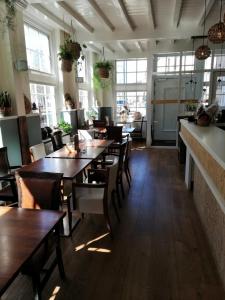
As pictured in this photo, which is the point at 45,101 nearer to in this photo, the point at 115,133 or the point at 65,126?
the point at 65,126

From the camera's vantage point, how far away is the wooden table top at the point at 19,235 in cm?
111

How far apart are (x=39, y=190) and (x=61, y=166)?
0.92 meters

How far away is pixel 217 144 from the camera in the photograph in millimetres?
2094

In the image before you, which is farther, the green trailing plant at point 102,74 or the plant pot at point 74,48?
the green trailing plant at point 102,74

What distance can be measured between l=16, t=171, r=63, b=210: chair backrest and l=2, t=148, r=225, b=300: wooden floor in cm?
70

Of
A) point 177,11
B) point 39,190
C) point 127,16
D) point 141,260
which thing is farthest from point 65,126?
point 141,260

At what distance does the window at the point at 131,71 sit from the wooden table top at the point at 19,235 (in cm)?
756

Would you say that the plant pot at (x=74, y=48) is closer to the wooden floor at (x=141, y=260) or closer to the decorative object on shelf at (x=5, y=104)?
the decorative object on shelf at (x=5, y=104)

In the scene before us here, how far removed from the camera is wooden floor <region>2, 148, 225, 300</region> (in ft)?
6.08

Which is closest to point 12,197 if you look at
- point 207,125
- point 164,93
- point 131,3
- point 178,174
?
point 207,125

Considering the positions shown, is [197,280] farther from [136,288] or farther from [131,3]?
[131,3]

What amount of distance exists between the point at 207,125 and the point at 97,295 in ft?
9.12

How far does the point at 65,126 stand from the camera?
525cm

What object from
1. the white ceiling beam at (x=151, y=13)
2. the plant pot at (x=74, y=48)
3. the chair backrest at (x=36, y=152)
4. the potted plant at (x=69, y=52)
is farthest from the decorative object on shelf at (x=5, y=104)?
the white ceiling beam at (x=151, y=13)
